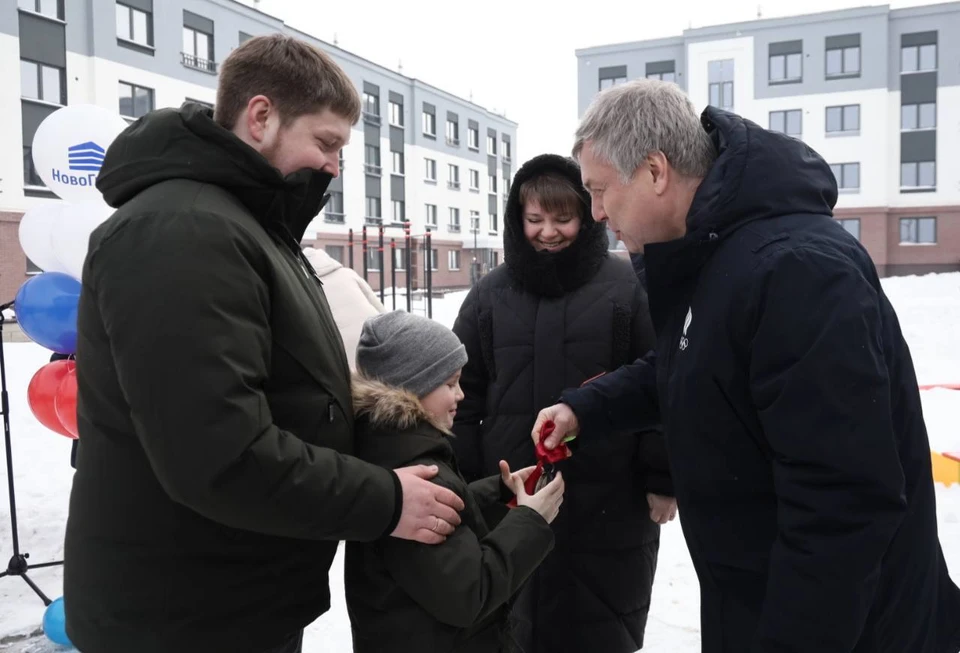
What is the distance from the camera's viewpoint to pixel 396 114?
3853 centimetres

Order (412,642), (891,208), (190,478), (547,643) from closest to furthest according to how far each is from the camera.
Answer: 1. (190,478)
2. (412,642)
3. (547,643)
4. (891,208)

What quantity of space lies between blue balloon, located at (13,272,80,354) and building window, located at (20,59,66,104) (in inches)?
871

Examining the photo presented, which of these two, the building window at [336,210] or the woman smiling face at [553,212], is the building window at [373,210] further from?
the woman smiling face at [553,212]

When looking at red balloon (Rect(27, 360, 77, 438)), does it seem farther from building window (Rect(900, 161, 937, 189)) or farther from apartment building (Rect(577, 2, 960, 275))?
building window (Rect(900, 161, 937, 189))

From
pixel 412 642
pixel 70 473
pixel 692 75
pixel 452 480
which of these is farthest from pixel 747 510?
pixel 692 75

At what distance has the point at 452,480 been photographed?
70.1 inches

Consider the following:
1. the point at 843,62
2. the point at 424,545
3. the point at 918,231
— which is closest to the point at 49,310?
the point at 424,545

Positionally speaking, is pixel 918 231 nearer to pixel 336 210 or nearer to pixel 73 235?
pixel 336 210

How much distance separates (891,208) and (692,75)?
36.6 ft

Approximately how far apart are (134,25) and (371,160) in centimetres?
1335

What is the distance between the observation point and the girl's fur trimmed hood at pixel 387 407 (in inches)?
69.9

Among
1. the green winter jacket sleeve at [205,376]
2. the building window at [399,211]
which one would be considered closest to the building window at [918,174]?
the building window at [399,211]

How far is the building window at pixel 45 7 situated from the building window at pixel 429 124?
1963 cm

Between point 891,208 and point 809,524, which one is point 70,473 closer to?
point 809,524
